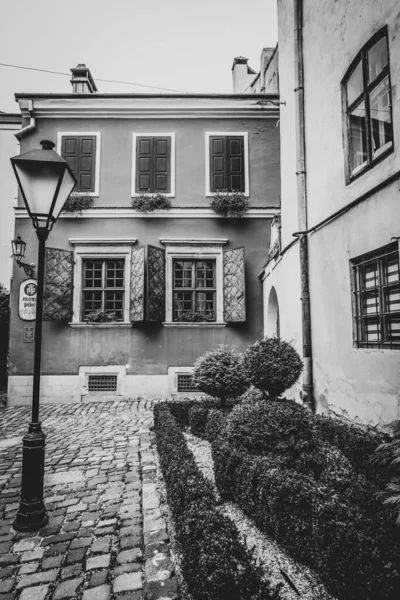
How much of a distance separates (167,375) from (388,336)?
6.98m

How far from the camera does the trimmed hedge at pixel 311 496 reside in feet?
7.97

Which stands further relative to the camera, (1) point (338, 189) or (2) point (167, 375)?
(2) point (167, 375)

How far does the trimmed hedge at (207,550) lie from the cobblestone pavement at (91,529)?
0.95 feet

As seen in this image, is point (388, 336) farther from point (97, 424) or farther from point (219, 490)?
point (97, 424)

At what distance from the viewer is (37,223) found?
4.05 m

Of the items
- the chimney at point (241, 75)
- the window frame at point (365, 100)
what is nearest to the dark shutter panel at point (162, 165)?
the window frame at point (365, 100)

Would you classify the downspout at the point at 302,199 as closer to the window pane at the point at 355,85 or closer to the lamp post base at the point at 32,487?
the window pane at the point at 355,85

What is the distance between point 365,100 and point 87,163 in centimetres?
847

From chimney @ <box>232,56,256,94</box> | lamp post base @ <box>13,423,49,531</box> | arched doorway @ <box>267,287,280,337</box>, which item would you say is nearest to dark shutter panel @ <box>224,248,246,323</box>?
arched doorway @ <box>267,287,280,337</box>

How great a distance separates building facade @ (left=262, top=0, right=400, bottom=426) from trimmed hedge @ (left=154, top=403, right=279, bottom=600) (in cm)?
274

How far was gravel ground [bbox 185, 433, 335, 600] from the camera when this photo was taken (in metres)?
2.61

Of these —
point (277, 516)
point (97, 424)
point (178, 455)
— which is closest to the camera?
point (277, 516)

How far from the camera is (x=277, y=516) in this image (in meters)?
3.24

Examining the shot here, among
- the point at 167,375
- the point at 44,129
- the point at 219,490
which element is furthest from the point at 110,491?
the point at 44,129
